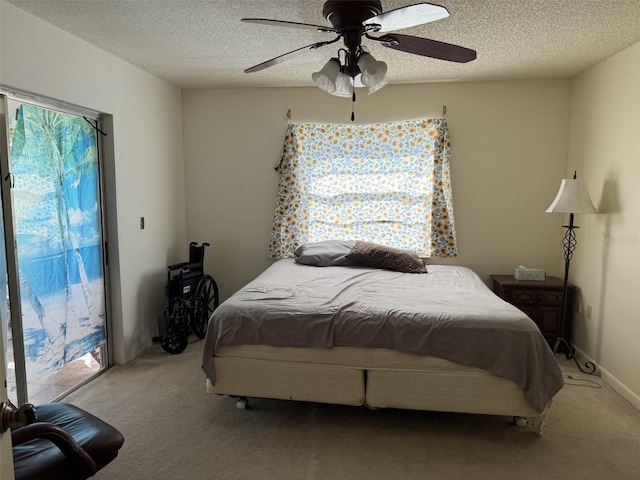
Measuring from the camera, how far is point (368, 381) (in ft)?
8.16

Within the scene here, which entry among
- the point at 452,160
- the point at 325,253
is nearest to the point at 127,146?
the point at 325,253

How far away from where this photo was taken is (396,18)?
1.90 m

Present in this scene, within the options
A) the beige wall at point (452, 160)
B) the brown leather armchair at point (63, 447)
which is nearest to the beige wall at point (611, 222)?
the beige wall at point (452, 160)

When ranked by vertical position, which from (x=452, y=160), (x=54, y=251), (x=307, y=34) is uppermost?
(x=307, y=34)

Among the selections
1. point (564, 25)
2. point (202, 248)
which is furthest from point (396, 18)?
point (202, 248)

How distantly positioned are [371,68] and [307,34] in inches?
35.7

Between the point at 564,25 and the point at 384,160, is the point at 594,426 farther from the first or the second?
the point at 384,160

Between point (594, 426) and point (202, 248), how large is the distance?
11.1 ft

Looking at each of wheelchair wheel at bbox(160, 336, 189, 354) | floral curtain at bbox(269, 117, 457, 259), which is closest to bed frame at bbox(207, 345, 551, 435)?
wheelchair wheel at bbox(160, 336, 189, 354)

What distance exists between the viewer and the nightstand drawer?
145 inches

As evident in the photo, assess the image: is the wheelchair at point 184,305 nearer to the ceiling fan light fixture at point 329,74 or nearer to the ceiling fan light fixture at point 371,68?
the ceiling fan light fixture at point 329,74

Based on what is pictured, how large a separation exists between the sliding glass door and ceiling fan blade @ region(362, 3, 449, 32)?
7.02 feet

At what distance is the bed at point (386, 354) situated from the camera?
A: 2.32m

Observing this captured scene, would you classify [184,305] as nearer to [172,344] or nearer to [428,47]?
[172,344]
